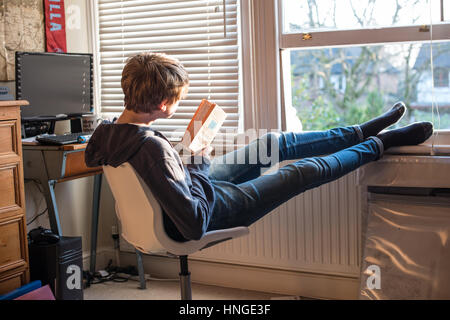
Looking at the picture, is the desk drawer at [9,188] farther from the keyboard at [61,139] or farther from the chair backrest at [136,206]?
the chair backrest at [136,206]

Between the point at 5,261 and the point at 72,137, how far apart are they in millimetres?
663

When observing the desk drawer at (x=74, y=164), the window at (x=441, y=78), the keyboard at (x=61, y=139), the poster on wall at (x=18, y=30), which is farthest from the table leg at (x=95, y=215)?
the window at (x=441, y=78)

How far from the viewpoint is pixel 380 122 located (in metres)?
2.36

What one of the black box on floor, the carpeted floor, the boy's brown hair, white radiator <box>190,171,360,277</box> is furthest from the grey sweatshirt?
the carpeted floor

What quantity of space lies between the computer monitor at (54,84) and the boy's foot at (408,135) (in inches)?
63.2

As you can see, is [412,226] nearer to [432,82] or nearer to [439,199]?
[439,199]

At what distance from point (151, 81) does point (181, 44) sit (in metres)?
1.34

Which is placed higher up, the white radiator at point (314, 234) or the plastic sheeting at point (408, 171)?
the plastic sheeting at point (408, 171)

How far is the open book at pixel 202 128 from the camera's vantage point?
183cm

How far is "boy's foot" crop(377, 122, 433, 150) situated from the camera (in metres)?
2.33

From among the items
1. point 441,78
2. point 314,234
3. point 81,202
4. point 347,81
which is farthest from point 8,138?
point 347,81

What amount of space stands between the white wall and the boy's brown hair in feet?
4.92
